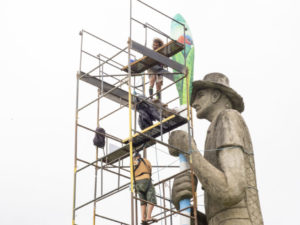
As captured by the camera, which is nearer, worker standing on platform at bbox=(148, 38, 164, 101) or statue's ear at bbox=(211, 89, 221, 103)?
statue's ear at bbox=(211, 89, 221, 103)

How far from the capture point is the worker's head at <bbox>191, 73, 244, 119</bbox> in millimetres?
17344

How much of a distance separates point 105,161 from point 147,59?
96.6 inches

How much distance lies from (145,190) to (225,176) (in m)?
1.87

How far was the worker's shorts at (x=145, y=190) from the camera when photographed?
16.6 metres

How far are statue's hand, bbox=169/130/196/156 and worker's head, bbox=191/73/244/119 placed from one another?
1127 millimetres

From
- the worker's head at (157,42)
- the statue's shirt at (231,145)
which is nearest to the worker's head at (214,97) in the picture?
the statue's shirt at (231,145)

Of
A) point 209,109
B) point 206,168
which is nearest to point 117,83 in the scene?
point 209,109

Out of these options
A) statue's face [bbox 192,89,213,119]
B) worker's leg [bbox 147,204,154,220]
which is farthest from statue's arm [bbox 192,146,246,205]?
statue's face [bbox 192,89,213,119]

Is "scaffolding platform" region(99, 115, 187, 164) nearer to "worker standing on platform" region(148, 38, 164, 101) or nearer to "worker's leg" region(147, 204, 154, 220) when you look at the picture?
"worker's leg" region(147, 204, 154, 220)

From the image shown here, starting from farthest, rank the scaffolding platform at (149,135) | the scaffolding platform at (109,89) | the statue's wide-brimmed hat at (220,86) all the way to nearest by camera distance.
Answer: the scaffolding platform at (109,89), the statue's wide-brimmed hat at (220,86), the scaffolding platform at (149,135)

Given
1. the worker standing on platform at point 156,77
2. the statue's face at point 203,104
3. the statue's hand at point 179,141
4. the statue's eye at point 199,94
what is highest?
the worker standing on platform at point 156,77

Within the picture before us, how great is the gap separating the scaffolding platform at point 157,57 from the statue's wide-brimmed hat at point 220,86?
0.50 meters

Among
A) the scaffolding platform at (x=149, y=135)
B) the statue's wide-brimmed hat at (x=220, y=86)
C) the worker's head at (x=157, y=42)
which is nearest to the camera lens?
the scaffolding platform at (x=149, y=135)

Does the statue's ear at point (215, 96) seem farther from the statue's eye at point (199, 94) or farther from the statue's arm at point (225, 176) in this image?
the statue's arm at point (225, 176)
